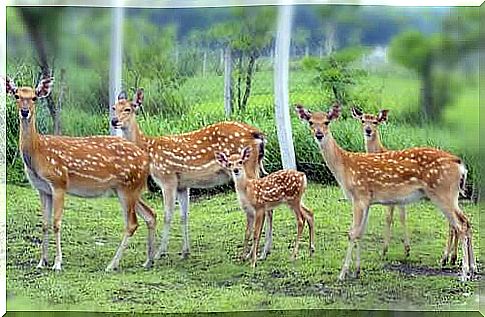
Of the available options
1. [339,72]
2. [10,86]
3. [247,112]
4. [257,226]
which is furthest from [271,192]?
[10,86]

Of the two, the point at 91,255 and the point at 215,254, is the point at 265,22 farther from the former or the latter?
the point at 91,255

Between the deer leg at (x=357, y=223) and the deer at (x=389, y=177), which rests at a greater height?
the deer at (x=389, y=177)

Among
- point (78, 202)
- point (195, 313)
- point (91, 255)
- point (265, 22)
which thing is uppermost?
point (265, 22)

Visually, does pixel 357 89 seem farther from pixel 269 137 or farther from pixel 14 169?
pixel 14 169

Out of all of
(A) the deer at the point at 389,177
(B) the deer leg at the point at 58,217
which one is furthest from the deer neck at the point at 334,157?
(B) the deer leg at the point at 58,217

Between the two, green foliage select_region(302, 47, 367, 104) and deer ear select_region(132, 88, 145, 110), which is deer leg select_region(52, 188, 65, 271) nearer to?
deer ear select_region(132, 88, 145, 110)

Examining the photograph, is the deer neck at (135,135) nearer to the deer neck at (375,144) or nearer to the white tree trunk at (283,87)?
the white tree trunk at (283,87)

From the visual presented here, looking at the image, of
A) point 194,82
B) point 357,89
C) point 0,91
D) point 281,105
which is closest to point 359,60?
point 357,89

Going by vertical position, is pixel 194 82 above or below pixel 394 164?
above
